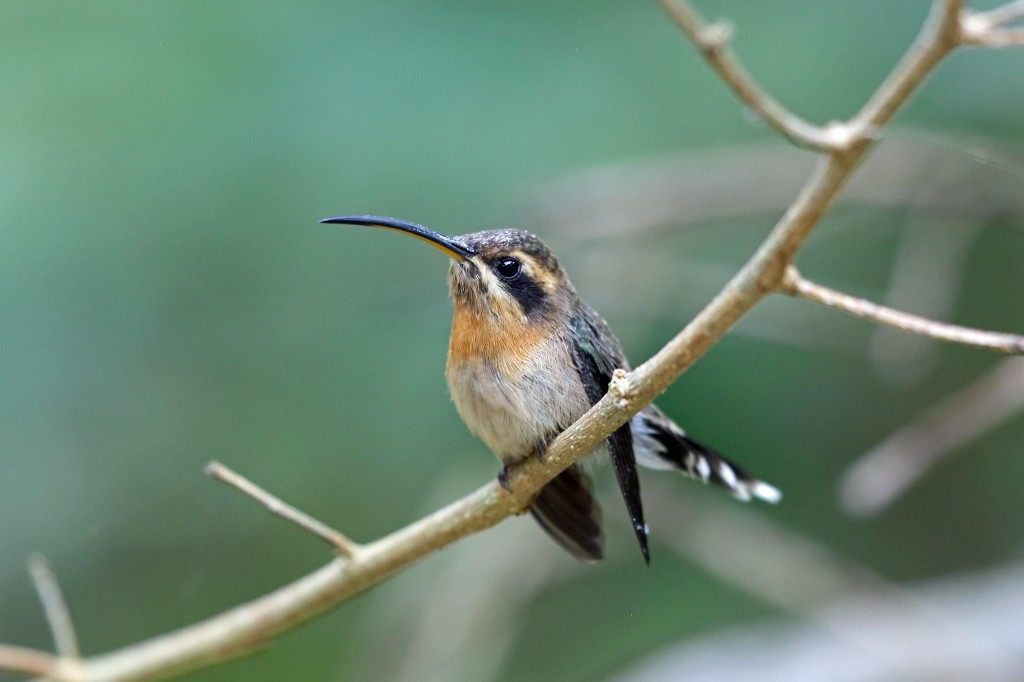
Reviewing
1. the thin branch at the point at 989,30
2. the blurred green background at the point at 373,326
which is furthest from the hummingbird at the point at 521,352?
the blurred green background at the point at 373,326

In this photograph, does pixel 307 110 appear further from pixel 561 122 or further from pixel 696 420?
pixel 696 420

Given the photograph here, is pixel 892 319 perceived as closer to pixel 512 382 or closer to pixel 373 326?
pixel 512 382

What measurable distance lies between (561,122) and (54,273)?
214 centimetres

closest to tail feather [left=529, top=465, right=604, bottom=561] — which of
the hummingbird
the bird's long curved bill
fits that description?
the hummingbird

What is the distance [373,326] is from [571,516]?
1.89 meters

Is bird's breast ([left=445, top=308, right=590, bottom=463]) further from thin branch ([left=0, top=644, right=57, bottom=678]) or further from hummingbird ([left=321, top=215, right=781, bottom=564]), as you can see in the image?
thin branch ([left=0, top=644, right=57, bottom=678])

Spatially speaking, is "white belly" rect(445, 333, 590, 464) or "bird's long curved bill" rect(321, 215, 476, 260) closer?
"bird's long curved bill" rect(321, 215, 476, 260)

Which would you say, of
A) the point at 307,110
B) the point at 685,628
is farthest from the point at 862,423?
the point at 307,110

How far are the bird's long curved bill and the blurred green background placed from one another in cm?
153

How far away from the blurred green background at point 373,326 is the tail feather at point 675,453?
4.01 feet

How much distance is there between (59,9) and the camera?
13.3 ft

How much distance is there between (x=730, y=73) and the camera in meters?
1.27

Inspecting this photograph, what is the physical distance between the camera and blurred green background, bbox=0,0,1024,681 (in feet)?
13.0

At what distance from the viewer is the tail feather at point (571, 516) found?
2.52 metres
